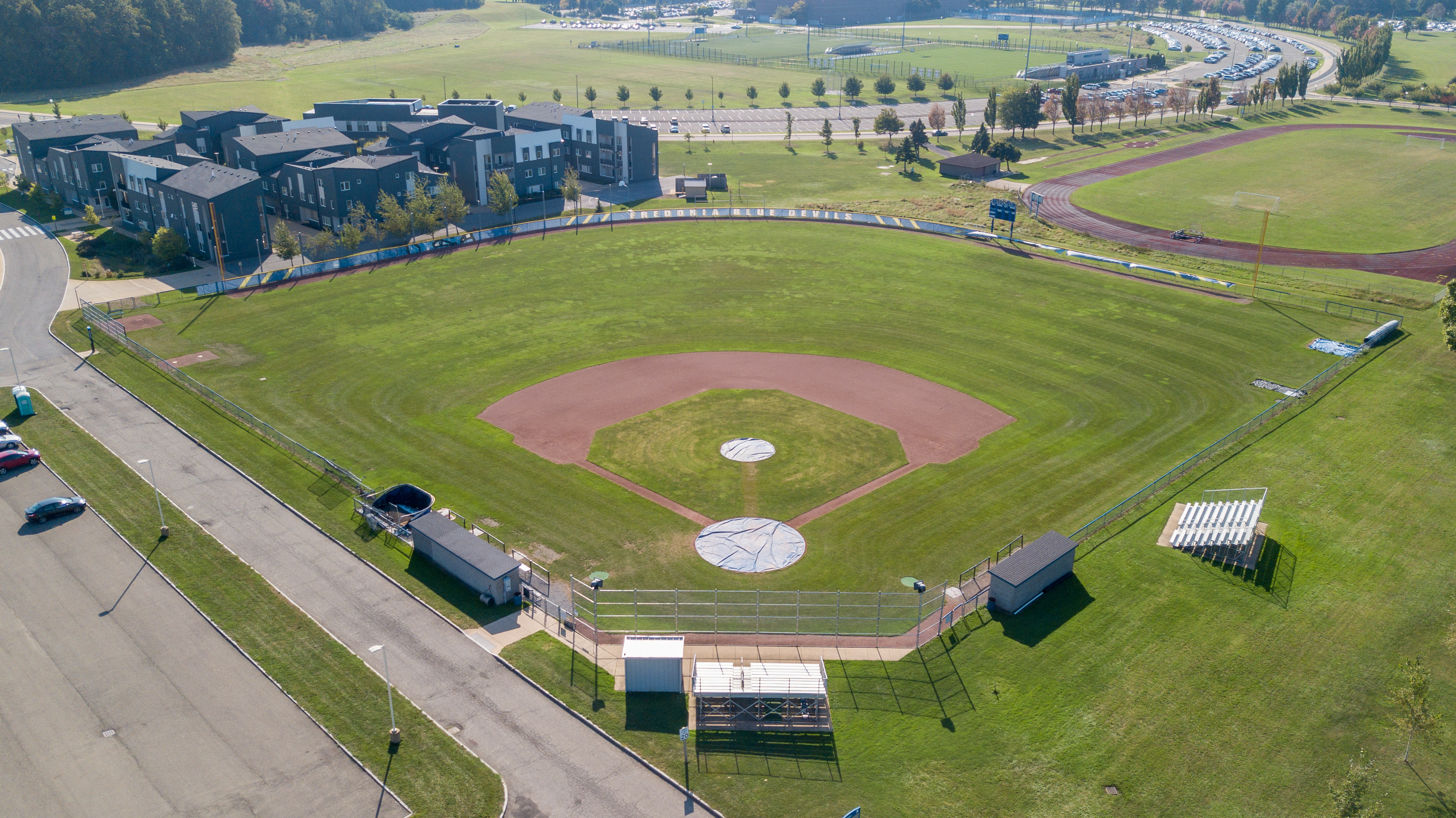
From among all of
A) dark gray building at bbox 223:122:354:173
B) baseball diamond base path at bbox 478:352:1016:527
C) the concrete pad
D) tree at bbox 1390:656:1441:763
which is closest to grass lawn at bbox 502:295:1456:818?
tree at bbox 1390:656:1441:763

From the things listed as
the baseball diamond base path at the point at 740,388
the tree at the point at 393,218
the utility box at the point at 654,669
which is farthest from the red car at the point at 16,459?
the tree at the point at 393,218

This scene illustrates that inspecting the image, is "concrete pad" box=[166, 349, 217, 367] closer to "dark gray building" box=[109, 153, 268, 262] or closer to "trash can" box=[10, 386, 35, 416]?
"trash can" box=[10, 386, 35, 416]

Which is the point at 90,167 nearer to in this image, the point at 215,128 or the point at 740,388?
the point at 215,128

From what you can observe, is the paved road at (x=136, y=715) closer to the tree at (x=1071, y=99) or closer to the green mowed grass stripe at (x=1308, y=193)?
the green mowed grass stripe at (x=1308, y=193)

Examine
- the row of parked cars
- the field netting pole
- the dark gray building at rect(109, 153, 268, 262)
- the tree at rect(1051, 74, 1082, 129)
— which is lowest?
the row of parked cars

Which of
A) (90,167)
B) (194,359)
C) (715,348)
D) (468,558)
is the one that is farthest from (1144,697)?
(90,167)
